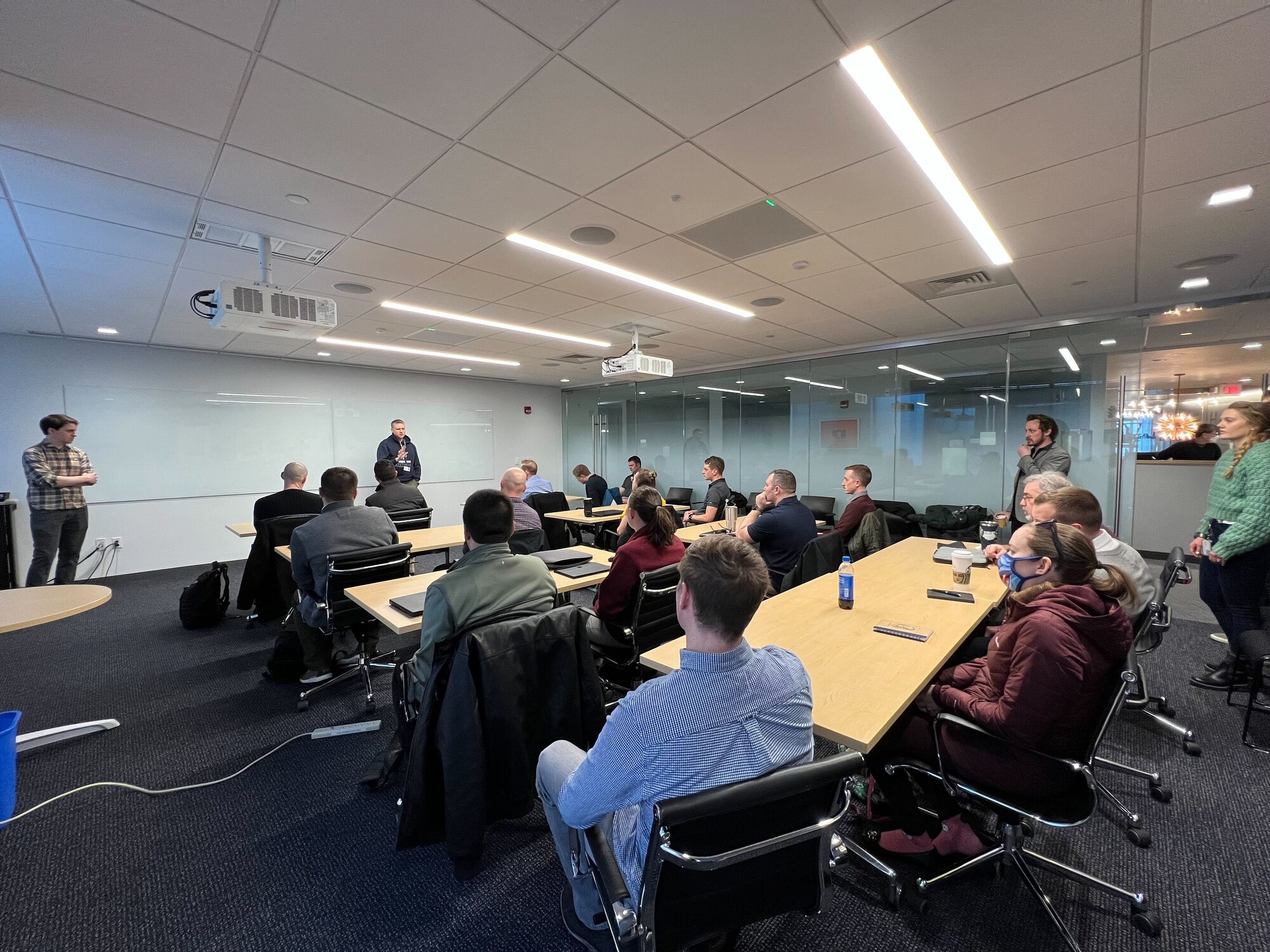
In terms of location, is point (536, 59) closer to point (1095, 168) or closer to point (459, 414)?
point (1095, 168)

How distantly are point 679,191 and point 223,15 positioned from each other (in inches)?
72.3

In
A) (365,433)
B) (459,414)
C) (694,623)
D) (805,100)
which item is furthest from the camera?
(459,414)

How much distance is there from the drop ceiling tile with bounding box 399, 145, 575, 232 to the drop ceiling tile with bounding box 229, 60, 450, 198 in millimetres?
89

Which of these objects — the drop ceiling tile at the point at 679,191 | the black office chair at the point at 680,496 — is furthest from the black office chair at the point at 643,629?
the black office chair at the point at 680,496

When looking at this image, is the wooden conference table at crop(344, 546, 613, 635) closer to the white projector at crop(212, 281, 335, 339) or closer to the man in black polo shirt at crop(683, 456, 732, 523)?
the white projector at crop(212, 281, 335, 339)

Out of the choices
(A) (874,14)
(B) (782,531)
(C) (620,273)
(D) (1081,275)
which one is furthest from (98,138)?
(D) (1081,275)

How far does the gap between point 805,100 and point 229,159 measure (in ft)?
8.22

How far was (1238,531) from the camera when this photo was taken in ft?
9.36

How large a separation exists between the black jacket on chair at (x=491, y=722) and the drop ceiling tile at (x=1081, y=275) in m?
4.11

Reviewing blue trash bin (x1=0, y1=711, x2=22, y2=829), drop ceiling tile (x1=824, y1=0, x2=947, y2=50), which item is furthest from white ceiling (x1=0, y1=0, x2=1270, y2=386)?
blue trash bin (x1=0, y1=711, x2=22, y2=829)

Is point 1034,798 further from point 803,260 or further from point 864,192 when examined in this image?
point 803,260

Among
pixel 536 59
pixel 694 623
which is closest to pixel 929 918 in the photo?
pixel 694 623

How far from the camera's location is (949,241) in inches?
132

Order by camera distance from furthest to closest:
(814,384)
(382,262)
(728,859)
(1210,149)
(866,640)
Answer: (814,384) → (382,262) → (1210,149) → (866,640) → (728,859)
